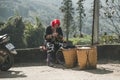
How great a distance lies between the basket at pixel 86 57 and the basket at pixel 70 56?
47 cm

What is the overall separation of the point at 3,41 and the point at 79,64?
84.6 inches

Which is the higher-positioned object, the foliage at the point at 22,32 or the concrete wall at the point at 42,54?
the concrete wall at the point at 42,54

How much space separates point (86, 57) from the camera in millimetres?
10328

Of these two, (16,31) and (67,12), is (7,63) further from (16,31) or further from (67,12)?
(67,12)

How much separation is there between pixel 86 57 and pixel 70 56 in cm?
68

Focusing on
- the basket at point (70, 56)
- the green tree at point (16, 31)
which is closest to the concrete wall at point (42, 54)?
the basket at point (70, 56)

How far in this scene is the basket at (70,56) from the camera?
1088cm

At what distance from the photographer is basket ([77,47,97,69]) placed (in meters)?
10.3

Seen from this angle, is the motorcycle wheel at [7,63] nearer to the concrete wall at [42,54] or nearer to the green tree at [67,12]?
the concrete wall at [42,54]

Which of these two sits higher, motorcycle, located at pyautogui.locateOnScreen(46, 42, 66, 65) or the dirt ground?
motorcycle, located at pyautogui.locateOnScreen(46, 42, 66, 65)

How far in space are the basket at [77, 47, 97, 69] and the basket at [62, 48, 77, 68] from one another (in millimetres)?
470

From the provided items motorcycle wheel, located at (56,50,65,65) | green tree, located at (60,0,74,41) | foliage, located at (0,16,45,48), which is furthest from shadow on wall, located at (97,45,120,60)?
green tree, located at (60,0,74,41)

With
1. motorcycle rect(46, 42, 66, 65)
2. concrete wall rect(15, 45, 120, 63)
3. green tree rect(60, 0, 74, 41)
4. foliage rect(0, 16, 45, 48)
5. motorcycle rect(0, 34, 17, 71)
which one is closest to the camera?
motorcycle rect(0, 34, 17, 71)

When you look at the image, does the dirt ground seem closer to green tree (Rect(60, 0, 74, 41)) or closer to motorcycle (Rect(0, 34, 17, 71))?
motorcycle (Rect(0, 34, 17, 71))
